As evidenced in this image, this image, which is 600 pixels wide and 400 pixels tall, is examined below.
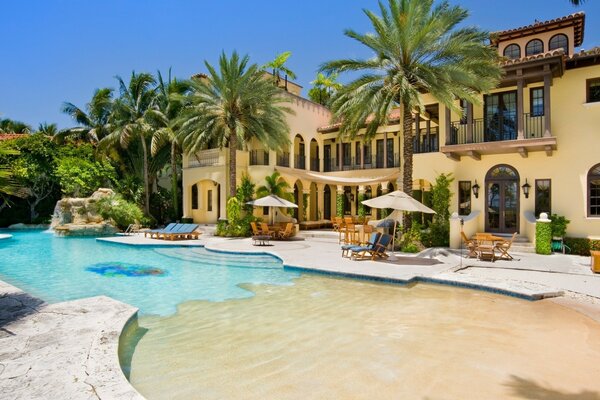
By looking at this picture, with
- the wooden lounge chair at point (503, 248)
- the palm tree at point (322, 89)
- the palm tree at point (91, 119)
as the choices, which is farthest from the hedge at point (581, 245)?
the palm tree at point (91, 119)

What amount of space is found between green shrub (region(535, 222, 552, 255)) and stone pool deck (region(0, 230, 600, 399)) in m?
0.49

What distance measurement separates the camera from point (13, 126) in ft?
161

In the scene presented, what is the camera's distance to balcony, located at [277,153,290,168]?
28984 millimetres

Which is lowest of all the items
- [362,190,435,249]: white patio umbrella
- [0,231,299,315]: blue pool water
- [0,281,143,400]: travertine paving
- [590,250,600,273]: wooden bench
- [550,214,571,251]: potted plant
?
[0,231,299,315]: blue pool water

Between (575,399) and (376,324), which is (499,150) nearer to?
(376,324)

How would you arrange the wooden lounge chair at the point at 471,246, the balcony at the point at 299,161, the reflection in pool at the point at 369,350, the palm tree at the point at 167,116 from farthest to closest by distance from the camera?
the palm tree at the point at 167,116
the balcony at the point at 299,161
the wooden lounge chair at the point at 471,246
the reflection in pool at the point at 369,350

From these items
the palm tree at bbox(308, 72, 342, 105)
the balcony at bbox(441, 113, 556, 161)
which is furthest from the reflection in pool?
the palm tree at bbox(308, 72, 342, 105)

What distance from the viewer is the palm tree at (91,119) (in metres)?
35.9

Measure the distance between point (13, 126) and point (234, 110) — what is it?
4039 centimetres

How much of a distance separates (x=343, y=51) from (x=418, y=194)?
417 inches

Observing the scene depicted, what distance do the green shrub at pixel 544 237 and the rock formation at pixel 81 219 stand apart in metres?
26.6

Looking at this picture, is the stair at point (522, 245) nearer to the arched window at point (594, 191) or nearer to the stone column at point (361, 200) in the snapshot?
the arched window at point (594, 191)

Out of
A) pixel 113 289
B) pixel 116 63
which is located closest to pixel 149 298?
pixel 113 289

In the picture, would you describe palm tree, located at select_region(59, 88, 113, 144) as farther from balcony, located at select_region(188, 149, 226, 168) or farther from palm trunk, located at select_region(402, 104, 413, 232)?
palm trunk, located at select_region(402, 104, 413, 232)
